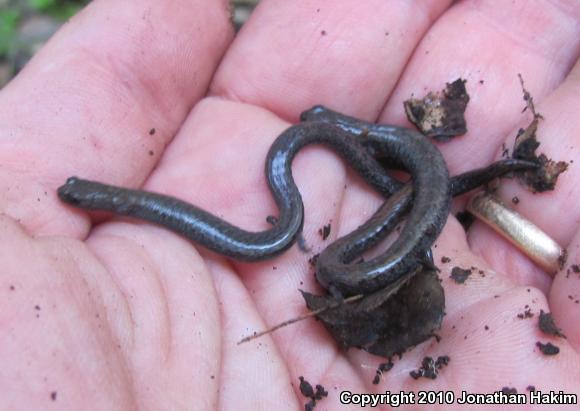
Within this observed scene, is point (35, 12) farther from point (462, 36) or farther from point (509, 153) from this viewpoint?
point (509, 153)

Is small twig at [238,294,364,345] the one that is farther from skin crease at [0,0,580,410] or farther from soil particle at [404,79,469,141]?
soil particle at [404,79,469,141]

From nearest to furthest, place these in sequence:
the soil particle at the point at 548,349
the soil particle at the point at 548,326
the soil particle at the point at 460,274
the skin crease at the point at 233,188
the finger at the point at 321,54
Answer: the skin crease at the point at 233,188, the soil particle at the point at 548,349, the soil particle at the point at 548,326, the soil particle at the point at 460,274, the finger at the point at 321,54

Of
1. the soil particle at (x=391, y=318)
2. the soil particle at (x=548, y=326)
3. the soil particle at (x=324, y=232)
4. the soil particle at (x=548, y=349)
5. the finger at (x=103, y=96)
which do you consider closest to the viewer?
the soil particle at (x=548, y=349)

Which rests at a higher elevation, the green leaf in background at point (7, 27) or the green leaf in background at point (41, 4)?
the green leaf in background at point (41, 4)

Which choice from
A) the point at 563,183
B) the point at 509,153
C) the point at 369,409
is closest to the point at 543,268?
the point at 563,183

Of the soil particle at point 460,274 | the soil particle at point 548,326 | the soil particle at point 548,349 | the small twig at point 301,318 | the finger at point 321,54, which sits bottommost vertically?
the small twig at point 301,318

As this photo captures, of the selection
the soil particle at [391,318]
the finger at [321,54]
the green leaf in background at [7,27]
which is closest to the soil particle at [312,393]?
the soil particle at [391,318]

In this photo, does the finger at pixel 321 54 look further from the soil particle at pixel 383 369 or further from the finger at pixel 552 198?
the soil particle at pixel 383 369
